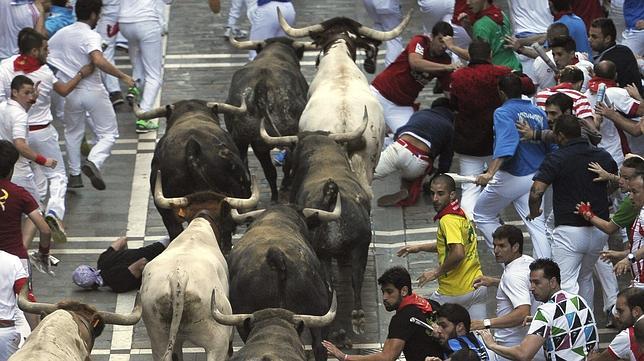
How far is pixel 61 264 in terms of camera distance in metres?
20.1

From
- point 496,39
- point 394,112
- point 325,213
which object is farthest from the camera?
point 394,112

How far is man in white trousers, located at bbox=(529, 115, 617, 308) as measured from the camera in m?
17.0

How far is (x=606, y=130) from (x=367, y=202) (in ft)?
10.6

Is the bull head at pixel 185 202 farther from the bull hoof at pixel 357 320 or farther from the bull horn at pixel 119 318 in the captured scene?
the bull horn at pixel 119 318

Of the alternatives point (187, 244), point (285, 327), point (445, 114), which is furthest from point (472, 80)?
point (285, 327)

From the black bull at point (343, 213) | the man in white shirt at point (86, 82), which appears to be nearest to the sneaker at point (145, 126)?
the man in white shirt at point (86, 82)

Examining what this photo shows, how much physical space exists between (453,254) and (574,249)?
1.42 meters

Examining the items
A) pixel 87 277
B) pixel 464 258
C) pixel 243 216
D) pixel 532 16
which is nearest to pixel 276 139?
pixel 243 216

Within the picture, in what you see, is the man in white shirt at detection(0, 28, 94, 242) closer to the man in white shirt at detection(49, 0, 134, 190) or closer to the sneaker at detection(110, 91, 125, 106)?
the man in white shirt at detection(49, 0, 134, 190)

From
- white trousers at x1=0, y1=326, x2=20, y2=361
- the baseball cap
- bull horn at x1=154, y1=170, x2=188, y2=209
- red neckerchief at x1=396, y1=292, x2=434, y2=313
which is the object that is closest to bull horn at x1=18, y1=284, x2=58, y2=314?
white trousers at x1=0, y1=326, x2=20, y2=361

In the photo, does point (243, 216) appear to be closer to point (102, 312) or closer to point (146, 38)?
point (102, 312)

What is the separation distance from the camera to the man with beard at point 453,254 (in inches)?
660

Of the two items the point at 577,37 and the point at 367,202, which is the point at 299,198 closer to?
the point at 367,202

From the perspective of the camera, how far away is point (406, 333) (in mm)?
14859
